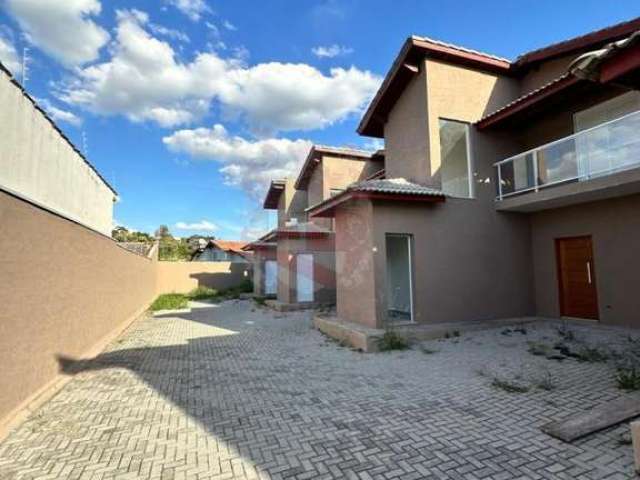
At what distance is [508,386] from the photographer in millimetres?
5105

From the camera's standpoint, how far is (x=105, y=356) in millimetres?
7734

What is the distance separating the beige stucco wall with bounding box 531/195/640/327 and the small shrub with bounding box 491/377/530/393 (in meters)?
4.89

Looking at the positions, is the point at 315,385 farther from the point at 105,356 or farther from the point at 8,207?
the point at 105,356

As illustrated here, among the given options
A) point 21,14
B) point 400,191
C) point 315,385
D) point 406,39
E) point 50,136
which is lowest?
point 315,385

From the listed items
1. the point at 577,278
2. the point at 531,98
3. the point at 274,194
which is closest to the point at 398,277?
the point at 577,278

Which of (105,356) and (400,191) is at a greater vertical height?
(400,191)

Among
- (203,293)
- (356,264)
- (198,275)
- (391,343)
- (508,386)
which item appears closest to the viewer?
(508,386)

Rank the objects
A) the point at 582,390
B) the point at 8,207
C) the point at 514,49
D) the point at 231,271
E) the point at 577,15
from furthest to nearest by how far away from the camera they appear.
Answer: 1. the point at 231,271
2. the point at 514,49
3. the point at 577,15
4. the point at 582,390
5. the point at 8,207

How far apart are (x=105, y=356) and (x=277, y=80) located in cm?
1313

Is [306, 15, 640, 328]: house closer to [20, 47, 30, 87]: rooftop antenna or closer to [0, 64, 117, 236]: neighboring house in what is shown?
[0, 64, 117, 236]: neighboring house

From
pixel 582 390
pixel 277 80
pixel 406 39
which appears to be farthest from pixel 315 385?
pixel 277 80

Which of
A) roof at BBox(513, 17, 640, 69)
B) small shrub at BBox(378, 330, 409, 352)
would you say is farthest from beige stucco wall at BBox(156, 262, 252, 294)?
roof at BBox(513, 17, 640, 69)

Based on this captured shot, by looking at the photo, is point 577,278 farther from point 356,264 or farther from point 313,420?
point 313,420

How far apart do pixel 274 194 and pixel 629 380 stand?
20.3 m
